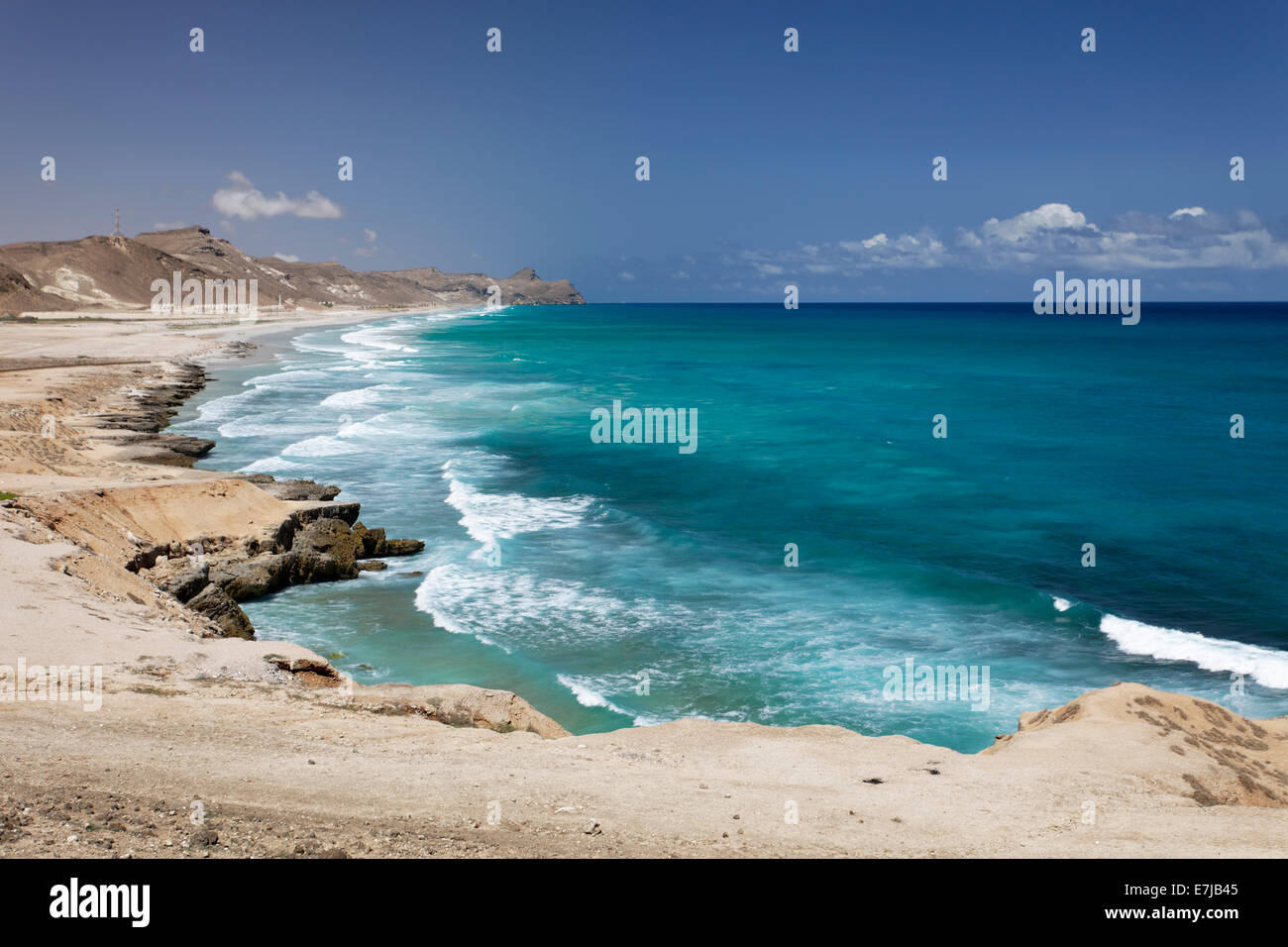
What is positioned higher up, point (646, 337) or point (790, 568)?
point (646, 337)

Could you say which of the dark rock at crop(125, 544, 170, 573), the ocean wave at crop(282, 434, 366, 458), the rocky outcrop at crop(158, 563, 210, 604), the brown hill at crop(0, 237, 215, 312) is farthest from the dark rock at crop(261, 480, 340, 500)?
the brown hill at crop(0, 237, 215, 312)

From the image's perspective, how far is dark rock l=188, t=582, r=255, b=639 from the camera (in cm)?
1582

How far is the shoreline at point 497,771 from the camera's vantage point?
7047mm

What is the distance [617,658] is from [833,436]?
2803 cm

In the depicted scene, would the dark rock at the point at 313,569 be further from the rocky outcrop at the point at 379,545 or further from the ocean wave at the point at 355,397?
the ocean wave at the point at 355,397

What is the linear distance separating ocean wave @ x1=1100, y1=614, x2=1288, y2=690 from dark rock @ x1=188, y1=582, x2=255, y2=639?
17.1m

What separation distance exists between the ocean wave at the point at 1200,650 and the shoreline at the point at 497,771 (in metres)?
4.85

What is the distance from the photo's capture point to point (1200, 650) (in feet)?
56.5

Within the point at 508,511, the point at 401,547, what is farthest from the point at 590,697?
the point at 508,511

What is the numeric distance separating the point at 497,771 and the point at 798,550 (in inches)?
649

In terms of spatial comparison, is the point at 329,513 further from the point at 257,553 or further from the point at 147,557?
the point at 147,557

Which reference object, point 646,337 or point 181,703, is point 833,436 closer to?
point 181,703

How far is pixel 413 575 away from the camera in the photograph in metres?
21.4
